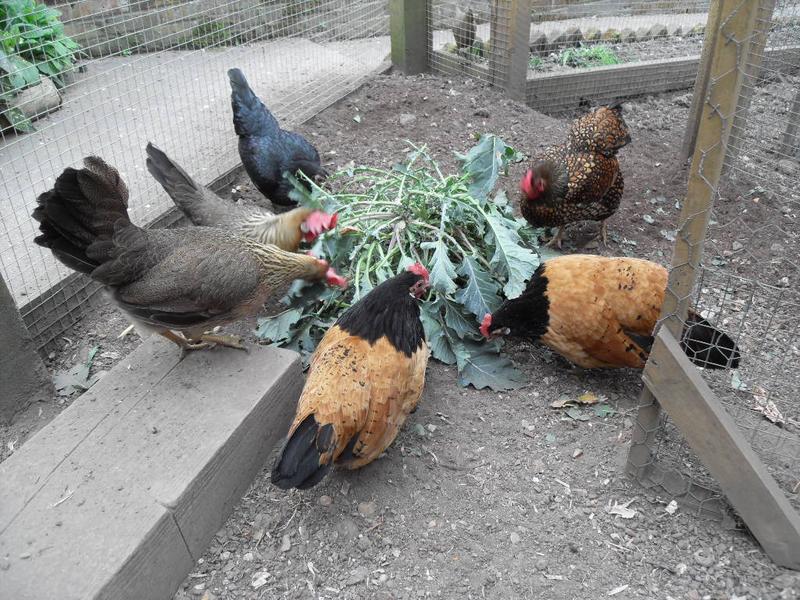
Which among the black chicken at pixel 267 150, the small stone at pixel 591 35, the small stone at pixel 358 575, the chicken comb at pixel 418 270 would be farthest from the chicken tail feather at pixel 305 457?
the small stone at pixel 591 35

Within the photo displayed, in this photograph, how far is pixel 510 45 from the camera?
6.07 metres

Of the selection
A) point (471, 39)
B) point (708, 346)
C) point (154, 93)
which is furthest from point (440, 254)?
point (471, 39)

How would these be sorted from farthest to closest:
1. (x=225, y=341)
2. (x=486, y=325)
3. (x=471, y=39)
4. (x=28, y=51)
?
(x=471, y=39), (x=28, y=51), (x=486, y=325), (x=225, y=341)

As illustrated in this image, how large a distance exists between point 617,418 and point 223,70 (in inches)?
208

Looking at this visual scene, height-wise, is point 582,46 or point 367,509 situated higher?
point 582,46

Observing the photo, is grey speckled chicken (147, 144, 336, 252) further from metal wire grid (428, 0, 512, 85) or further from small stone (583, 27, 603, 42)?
small stone (583, 27, 603, 42)

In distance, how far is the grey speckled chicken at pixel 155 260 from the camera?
Result: 2.52 meters

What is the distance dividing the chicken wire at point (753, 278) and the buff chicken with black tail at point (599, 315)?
0.73 feet

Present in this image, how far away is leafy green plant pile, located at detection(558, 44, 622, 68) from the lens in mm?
7129

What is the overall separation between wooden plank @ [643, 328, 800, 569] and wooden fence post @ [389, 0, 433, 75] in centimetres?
564

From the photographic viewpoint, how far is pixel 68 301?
3660mm

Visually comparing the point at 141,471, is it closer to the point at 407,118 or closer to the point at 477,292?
the point at 477,292

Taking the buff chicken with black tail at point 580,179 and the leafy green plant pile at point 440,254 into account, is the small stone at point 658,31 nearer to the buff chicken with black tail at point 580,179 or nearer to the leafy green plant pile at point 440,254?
the buff chicken with black tail at point 580,179

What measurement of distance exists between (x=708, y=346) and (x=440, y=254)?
1.54 m
